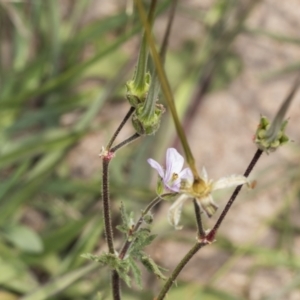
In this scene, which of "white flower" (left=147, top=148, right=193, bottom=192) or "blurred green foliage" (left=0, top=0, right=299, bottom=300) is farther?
"blurred green foliage" (left=0, top=0, right=299, bottom=300)

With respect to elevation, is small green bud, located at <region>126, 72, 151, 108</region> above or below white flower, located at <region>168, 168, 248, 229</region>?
above

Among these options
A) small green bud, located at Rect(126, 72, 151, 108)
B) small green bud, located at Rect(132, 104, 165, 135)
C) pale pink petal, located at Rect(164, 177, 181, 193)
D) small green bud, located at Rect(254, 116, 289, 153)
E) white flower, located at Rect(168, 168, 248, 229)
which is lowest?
white flower, located at Rect(168, 168, 248, 229)

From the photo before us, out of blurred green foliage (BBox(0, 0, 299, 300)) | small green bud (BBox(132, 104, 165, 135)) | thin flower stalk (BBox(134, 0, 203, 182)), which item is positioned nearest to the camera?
thin flower stalk (BBox(134, 0, 203, 182))

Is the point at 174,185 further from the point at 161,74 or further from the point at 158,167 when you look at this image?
the point at 161,74

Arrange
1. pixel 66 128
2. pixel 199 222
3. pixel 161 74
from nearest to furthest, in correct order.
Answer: pixel 161 74 → pixel 199 222 → pixel 66 128

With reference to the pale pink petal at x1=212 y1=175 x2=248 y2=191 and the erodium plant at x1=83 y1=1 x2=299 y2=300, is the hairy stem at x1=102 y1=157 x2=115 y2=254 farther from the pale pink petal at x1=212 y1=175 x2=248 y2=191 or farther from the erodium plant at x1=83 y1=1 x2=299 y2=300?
the pale pink petal at x1=212 y1=175 x2=248 y2=191

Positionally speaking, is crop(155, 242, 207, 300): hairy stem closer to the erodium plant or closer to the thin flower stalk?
the erodium plant

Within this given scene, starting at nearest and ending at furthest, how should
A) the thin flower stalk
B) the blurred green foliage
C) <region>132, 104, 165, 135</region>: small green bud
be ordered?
the thin flower stalk, <region>132, 104, 165, 135</region>: small green bud, the blurred green foliage

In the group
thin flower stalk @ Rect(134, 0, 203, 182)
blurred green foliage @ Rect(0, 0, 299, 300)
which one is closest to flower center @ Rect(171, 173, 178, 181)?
thin flower stalk @ Rect(134, 0, 203, 182)

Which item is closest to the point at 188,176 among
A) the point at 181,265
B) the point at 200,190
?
the point at 200,190

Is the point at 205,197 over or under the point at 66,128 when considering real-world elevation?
under

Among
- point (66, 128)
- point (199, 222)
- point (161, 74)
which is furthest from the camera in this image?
point (66, 128)

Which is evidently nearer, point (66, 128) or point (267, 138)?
point (267, 138)

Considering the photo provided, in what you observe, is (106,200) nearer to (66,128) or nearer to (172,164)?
(172,164)
